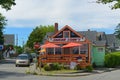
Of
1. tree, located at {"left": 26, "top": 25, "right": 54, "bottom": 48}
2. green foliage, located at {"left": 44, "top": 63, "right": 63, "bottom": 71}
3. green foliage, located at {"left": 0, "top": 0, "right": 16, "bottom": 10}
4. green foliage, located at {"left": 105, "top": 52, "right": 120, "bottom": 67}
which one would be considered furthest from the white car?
tree, located at {"left": 26, "top": 25, "right": 54, "bottom": 48}

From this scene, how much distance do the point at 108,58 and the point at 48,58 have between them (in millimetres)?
10144

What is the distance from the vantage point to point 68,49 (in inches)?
2012

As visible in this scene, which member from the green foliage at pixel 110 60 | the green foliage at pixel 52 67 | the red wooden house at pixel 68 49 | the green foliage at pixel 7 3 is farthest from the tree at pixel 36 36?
the green foliage at pixel 52 67

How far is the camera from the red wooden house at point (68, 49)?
45375 mm

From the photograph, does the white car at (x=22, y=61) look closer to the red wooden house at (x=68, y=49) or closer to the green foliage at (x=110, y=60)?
the red wooden house at (x=68, y=49)

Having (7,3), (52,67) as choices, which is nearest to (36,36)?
(7,3)

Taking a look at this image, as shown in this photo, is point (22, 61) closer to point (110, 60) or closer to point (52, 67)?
point (110, 60)

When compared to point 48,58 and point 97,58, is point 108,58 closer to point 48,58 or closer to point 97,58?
point 97,58

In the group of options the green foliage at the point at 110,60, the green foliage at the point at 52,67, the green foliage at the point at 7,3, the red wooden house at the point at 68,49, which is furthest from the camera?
the green foliage at the point at 7,3

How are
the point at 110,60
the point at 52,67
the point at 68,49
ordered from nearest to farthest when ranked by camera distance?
the point at 52,67 → the point at 68,49 → the point at 110,60

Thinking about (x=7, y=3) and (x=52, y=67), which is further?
(x=7, y=3)

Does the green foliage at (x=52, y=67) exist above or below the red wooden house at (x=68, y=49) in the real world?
below

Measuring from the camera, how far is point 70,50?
50.1 meters

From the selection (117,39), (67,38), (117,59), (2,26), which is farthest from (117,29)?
(67,38)
